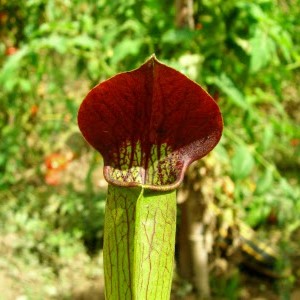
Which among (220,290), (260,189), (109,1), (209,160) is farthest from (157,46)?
(220,290)

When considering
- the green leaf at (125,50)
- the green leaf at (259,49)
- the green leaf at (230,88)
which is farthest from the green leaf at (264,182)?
the green leaf at (125,50)

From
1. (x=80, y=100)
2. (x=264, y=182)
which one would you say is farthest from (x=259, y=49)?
(x=80, y=100)

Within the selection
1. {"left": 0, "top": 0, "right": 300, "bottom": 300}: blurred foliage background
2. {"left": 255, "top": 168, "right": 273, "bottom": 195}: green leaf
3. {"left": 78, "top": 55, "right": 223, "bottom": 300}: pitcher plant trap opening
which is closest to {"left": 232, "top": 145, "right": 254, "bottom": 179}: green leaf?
{"left": 0, "top": 0, "right": 300, "bottom": 300}: blurred foliage background

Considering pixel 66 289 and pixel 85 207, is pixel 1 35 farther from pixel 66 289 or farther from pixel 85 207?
pixel 66 289

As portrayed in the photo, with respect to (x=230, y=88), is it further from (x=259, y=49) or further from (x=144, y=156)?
(x=144, y=156)

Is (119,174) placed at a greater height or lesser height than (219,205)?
greater

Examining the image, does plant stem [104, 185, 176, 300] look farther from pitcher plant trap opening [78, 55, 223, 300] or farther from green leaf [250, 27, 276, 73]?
green leaf [250, 27, 276, 73]

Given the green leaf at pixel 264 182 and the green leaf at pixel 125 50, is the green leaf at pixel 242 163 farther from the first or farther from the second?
the green leaf at pixel 125 50
